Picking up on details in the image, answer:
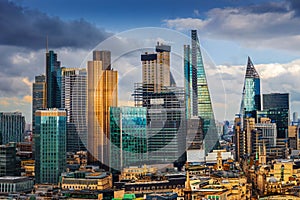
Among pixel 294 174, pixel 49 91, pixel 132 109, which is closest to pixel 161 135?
pixel 132 109

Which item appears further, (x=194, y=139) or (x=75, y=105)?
(x=75, y=105)

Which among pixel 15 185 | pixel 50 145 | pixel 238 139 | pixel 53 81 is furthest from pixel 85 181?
pixel 53 81

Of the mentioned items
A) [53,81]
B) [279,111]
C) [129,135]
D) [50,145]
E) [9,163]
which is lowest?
[9,163]

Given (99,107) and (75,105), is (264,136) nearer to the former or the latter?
(99,107)

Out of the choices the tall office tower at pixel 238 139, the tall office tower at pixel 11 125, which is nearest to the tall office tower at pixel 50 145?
the tall office tower at pixel 11 125

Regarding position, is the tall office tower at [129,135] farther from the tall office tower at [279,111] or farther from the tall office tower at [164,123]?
the tall office tower at [279,111]

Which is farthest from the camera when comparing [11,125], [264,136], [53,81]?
[53,81]

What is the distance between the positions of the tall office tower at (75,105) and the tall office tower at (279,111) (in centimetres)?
630

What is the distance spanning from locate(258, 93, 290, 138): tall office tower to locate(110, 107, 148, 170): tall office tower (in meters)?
5.86

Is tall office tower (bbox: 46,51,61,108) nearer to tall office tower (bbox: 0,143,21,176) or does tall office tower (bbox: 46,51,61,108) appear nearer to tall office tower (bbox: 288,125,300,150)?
tall office tower (bbox: 0,143,21,176)

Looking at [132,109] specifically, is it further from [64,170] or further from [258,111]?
[258,111]

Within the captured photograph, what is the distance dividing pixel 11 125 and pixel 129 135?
467 cm

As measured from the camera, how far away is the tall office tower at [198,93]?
15359 mm

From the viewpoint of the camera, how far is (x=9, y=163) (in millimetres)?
12953
